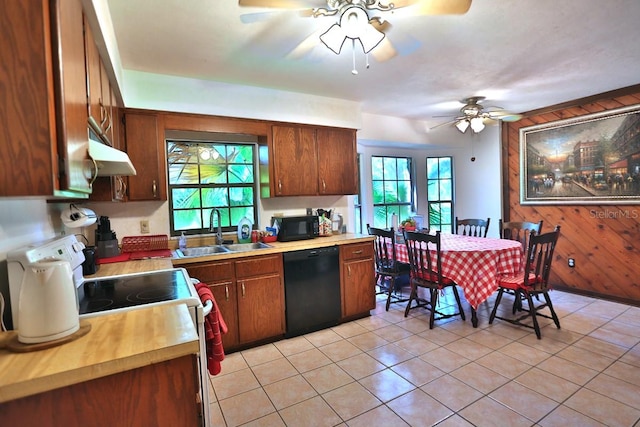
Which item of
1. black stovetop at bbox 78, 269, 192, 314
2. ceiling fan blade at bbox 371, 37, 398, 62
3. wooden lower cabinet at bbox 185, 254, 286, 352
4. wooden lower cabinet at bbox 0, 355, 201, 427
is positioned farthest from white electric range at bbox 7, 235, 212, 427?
ceiling fan blade at bbox 371, 37, 398, 62

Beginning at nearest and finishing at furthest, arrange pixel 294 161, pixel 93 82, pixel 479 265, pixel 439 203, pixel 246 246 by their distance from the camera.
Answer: pixel 93 82 < pixel 479 265 < pixel 246 246 < pixel 294 161 < pixel 439 203

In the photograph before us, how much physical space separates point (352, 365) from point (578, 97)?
398 cm

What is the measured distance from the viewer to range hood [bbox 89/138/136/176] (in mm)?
1260

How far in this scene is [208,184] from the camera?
3.15 meters

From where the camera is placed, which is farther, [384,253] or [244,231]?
[384,253]

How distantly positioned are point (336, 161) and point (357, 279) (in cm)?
129

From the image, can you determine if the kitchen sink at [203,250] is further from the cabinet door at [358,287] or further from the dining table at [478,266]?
the dining table at [478,266]

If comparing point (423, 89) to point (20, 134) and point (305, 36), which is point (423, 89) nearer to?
point (305, 36)

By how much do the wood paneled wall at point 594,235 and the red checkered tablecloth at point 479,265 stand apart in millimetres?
1477

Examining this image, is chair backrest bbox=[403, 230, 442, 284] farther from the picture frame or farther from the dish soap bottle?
the picture frame

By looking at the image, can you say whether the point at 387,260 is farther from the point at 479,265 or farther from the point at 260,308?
the point at 260,308

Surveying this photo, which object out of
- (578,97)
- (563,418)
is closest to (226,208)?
(563,418)

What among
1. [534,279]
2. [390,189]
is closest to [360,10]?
[534,279]

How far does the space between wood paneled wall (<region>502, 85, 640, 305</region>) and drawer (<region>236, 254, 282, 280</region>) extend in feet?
12.1
